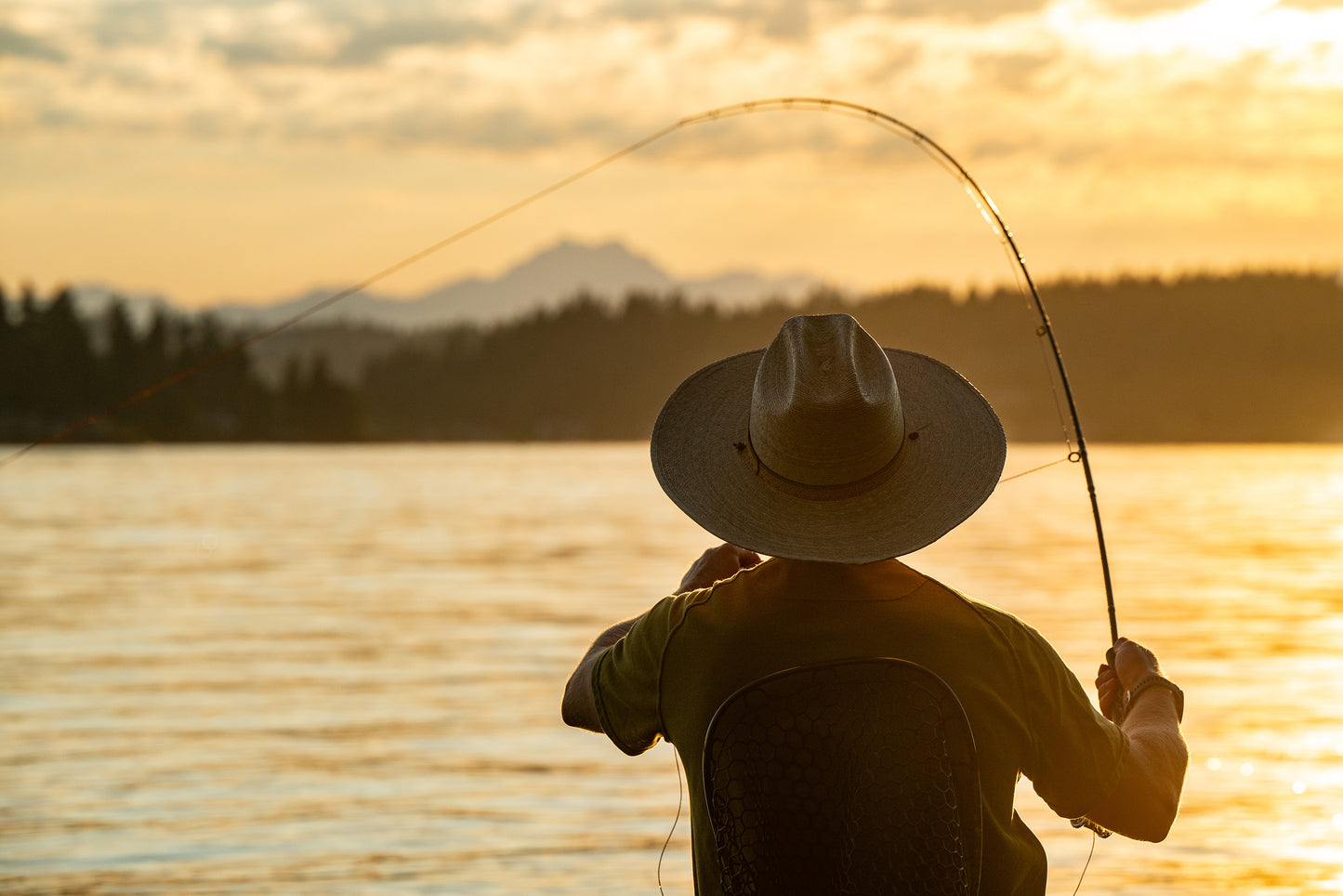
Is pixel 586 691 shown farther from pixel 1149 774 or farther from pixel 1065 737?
pixel 1149 774

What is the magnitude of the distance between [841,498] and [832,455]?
0.07 metres

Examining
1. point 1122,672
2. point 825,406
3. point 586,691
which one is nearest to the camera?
point 825,406

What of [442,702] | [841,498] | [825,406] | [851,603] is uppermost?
[825,406]

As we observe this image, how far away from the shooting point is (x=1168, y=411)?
123 meters

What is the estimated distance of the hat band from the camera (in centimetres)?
244

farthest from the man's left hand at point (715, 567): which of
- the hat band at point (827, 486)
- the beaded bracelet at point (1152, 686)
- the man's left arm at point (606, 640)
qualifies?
the beaded bracelet at point (1152, 686)

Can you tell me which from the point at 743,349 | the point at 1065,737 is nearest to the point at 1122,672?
the point at 1065,737

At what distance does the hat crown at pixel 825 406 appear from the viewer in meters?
2.41

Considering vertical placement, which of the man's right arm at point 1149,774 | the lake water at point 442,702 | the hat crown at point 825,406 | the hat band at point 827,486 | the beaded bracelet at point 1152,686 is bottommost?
the lake water at point 442,702

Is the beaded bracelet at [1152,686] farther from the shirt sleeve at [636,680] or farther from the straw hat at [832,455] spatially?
the shirt sleeve at [636,680]

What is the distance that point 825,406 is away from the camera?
240cm

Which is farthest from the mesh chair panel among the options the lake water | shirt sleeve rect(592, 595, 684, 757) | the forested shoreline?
the forested shoreline

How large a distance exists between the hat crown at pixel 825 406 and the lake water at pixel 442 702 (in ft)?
17.1

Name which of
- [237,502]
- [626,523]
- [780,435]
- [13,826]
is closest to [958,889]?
[780,435]
